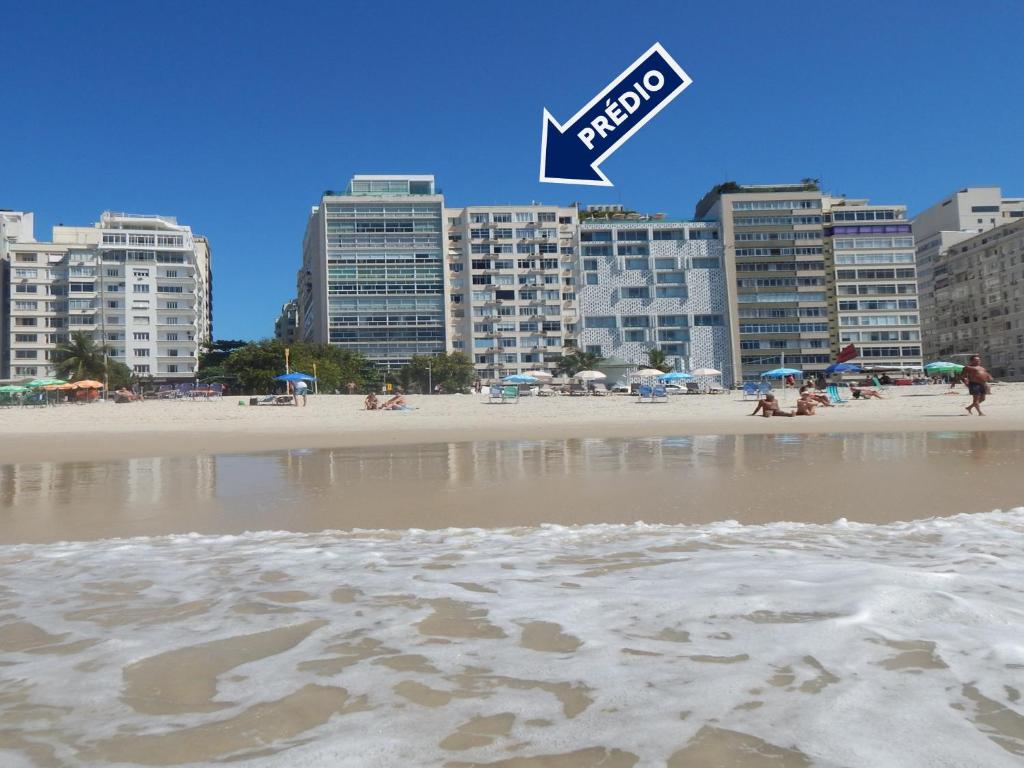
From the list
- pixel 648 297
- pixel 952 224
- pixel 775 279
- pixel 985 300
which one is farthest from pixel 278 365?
pixel 952 224

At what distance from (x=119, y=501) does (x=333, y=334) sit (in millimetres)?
84117

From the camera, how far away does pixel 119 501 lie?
8.16 meters

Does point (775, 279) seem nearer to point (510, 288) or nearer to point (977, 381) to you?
point (510, 288)

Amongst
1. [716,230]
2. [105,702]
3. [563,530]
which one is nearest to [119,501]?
[563,530]

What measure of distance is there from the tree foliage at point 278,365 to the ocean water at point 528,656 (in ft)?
177

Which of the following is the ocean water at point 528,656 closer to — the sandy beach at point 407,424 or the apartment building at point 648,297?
the sandy beach at point 407,424

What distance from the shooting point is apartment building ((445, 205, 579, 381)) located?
94.1 metres

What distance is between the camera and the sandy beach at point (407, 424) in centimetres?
1820

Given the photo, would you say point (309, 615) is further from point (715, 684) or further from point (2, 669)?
point (715, 684)

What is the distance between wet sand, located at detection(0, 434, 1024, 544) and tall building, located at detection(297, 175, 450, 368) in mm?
78266

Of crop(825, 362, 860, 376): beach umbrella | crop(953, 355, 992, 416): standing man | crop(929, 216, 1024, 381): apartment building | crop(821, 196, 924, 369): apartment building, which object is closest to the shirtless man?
Answer: crop(953, 355, 992, 416): standing man

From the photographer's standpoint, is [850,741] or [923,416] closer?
[850,741]

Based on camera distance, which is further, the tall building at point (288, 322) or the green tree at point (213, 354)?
the tall building at point (288, 322)

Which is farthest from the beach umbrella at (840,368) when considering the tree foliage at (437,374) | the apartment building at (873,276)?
the tree foliage at (437,374)
